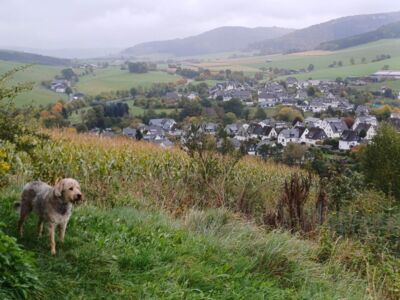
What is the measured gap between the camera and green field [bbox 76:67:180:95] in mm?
75250

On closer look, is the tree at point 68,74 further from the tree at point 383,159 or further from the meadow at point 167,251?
the meadow at point 167,251

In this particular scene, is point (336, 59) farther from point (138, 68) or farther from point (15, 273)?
point (15, 273)

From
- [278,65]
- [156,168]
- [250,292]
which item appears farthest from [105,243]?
[278,65]

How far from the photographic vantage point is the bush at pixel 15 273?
391 centimetres

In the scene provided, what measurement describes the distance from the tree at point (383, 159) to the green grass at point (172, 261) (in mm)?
14235

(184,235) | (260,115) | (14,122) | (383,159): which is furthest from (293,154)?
(260,115)

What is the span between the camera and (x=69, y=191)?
5113 mm

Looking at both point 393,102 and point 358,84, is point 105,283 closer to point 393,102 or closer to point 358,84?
point 393,102

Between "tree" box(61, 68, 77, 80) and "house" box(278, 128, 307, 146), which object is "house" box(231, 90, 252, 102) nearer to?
"house" box(278, 128, 307, 146)

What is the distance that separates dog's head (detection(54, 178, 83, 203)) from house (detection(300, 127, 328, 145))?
39778 mm

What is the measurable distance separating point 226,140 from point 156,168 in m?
1.83

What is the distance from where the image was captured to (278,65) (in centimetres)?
13025

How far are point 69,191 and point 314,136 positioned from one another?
42449mm

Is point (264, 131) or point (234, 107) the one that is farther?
point (234, 107)
